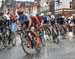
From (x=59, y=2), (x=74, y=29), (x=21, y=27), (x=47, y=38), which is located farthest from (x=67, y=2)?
(x=21, y=27)

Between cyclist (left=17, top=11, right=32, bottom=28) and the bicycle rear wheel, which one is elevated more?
cyclist (left=17, top=11, right=32, bottom=28)

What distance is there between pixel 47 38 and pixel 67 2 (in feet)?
208

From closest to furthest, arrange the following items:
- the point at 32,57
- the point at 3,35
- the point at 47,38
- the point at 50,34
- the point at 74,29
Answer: the point at 32,57 < the point at 3,35 < the point at 50,34 < the point at 47,38 < the point at 74,29

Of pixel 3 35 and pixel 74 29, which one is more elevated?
pixel 3 35

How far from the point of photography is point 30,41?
13367 mm

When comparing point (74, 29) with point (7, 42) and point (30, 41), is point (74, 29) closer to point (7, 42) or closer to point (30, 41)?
point (7, 42)

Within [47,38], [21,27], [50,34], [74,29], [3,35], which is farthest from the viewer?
[74,29]

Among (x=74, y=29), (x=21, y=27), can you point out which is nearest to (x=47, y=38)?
(x=21, y=27)

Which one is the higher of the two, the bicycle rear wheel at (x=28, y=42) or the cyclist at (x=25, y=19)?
the cyclist at (x=25, y=19)

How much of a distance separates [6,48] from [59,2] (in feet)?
223

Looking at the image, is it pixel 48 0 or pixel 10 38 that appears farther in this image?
pixel 48 0

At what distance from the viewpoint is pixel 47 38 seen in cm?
2038

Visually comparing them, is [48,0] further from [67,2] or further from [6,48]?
[6,48]

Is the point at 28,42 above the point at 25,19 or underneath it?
underneath
